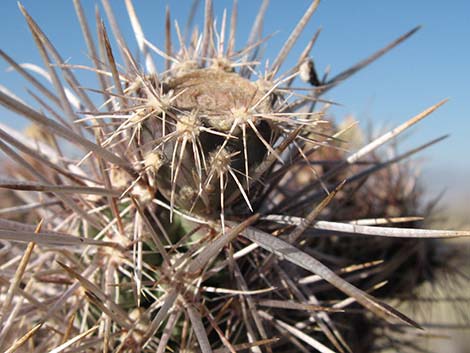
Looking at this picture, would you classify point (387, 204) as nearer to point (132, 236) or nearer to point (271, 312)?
point (271, 312)

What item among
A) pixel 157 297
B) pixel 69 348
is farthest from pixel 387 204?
pixel 69 348

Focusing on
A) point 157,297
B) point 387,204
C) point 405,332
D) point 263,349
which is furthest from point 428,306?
point 157,297

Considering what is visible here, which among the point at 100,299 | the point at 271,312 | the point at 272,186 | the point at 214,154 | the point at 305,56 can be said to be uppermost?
the point at 305,56

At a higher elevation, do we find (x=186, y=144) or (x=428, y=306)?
(x=186, y=144)

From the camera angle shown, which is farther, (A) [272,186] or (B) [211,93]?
(A) [272,186]

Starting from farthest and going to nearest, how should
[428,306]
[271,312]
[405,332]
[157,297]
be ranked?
[428,306] → [405,332] → [271,312] → [157,297]

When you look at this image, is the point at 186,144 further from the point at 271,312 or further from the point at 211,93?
the point at 271,312

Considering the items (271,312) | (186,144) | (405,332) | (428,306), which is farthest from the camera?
(428,306)
